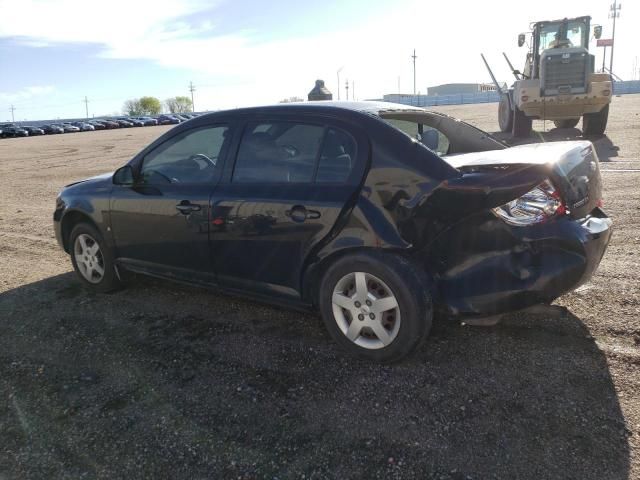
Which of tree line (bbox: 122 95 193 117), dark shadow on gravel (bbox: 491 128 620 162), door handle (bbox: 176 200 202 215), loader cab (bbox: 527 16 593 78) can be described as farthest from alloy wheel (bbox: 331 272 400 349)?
tree line (bbox: 122 95 193 117)

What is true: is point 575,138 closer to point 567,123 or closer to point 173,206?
point 567,123

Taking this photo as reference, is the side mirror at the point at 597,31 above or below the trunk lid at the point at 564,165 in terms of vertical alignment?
above

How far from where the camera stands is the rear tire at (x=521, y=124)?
15.1m

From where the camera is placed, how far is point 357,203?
3.08 metres

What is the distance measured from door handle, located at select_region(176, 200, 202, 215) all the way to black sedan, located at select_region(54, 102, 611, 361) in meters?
0.01

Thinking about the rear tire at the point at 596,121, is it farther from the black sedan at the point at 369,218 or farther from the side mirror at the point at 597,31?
the black sedan at the point at 369,218

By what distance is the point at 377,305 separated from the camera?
10.0 ft

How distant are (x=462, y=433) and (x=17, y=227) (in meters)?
7.52

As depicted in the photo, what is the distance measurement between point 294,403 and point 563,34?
1558 centimetres

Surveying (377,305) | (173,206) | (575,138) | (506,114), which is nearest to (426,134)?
(377,305)

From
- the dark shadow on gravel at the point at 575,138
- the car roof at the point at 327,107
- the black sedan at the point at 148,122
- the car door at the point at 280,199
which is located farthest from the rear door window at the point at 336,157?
the black sedan at the point at 148,122

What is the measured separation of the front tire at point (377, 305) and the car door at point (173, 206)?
1.16m

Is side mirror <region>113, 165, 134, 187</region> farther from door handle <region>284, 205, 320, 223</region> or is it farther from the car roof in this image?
door handle <region>284, 205, 320, 223</region>

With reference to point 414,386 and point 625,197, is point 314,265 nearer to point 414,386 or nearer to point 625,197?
point 414,386
